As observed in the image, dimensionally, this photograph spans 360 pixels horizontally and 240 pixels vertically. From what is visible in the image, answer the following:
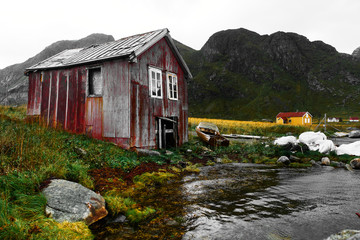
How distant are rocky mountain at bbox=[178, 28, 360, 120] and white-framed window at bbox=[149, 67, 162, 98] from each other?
346 feet

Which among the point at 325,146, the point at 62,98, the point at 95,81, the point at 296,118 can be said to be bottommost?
the point at 325,146


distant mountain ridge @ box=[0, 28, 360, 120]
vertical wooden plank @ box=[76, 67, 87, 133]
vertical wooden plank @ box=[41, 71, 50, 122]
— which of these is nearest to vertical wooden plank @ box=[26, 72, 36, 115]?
vertical wooden plank @ box=[41, 71, 50, 122]

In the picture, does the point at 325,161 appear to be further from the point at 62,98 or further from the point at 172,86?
the point at 62,98

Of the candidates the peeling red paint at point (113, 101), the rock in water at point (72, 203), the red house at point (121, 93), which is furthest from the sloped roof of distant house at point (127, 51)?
the rock in water at point (72, 203)

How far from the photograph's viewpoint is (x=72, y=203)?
175 inches

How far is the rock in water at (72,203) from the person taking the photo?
13.8 feet

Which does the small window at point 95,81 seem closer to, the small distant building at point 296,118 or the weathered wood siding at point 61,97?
the weathered wood siding at point 61,97

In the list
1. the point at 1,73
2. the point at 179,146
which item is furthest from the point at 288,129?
the point at 1,73

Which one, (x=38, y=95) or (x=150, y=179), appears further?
(x=38, y=95)

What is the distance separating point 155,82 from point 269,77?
476ft

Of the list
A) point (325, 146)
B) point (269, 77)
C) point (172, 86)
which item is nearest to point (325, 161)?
point (325, 146)

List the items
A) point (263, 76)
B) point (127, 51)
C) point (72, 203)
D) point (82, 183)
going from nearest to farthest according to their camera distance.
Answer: point (72, 203) < point (82, 183) < point (127, 51) < point (263, 76)

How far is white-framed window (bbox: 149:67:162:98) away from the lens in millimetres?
13503

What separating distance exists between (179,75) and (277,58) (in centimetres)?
15753
